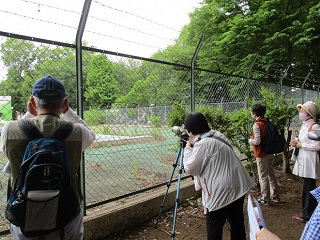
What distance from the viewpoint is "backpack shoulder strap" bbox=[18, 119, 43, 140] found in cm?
152

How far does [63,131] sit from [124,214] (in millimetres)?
2170

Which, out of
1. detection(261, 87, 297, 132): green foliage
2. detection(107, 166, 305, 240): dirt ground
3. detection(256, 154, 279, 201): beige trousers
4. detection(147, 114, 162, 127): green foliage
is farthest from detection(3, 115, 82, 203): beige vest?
detection(261, 87, 297, 132): green foliage

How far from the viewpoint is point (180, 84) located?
16.4ft

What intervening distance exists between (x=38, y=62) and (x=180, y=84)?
2.74 meters

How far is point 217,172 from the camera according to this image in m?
2.43

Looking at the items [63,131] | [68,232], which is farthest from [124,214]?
[63,131]

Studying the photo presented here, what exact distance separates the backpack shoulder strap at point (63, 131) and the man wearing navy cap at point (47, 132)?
18 millimetres

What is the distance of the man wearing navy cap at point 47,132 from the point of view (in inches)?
60.3

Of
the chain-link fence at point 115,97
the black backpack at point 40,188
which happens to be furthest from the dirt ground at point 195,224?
the black backpack at point 40,188

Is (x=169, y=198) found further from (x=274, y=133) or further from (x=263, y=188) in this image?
(x=274, y=133)

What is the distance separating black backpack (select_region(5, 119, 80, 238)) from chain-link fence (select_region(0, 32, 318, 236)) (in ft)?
3.42

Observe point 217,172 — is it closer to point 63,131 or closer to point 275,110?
point 63,131

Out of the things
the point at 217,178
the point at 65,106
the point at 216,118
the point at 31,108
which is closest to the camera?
the point at 31,108

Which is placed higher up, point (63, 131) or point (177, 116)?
point (63, 131)
